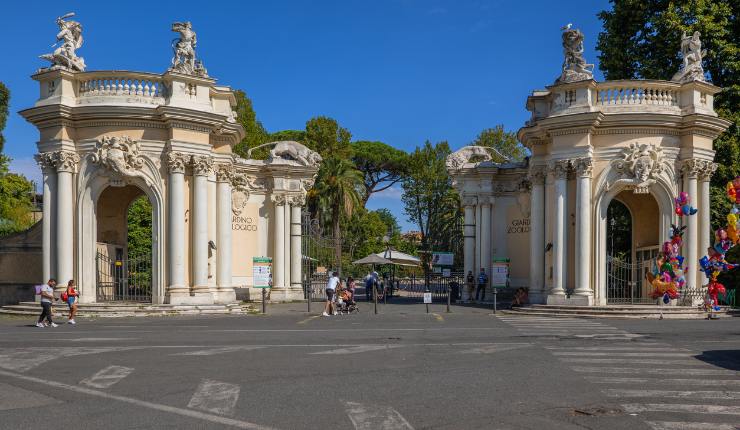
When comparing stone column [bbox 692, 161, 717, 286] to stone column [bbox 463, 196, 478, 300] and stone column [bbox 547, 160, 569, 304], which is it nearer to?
stone column [bbox 547, 160, 569, 304]

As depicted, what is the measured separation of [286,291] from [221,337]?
16.6m

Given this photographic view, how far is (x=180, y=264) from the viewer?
2553 centimetres

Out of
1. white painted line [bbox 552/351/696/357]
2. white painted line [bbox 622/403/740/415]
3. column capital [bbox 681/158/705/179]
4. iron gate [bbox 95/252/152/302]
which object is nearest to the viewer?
white painted line [bbox 622/403/740/415]

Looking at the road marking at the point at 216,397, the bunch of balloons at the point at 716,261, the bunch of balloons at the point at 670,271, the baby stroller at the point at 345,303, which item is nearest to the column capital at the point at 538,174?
the bunch of balloons at the point at 670,271

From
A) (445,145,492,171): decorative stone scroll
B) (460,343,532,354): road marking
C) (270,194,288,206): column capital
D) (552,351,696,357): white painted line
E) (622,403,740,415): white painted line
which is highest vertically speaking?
(445,145,492,171): decorative stone scroll

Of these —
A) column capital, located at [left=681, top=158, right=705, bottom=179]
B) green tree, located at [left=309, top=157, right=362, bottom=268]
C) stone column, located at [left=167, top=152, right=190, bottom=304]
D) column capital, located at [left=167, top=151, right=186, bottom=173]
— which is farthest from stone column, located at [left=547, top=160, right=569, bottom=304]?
green tree, located at [left=309, top=157, right=362, bottom=268]

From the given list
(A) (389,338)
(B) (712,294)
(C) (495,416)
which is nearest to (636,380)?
(C) (495,416)

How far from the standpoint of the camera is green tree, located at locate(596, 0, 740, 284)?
30219 mm

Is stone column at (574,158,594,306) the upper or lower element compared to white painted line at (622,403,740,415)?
upper

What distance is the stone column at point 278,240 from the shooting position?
3338cm

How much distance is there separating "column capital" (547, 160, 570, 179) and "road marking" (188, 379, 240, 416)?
61.0 ft

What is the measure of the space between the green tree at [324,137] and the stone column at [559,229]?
106 ft

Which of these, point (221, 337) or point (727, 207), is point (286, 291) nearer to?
point (221, 337)

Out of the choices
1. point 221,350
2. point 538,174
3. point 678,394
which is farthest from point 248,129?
point 678,394
